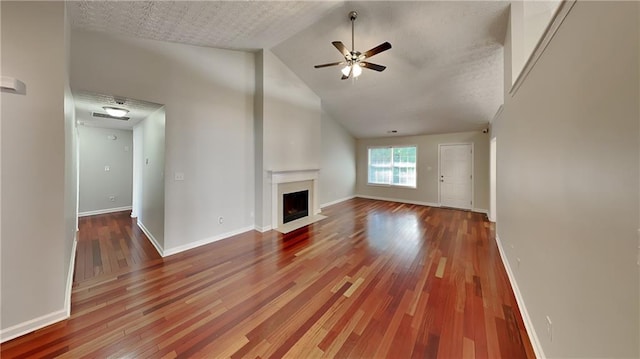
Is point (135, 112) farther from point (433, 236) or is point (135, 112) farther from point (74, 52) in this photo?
point (433, 236)

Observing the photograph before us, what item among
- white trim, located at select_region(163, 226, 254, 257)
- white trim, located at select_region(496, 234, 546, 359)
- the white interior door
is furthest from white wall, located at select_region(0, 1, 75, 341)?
the white interior door

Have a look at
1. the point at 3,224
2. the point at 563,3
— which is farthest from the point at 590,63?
the point at 3,224

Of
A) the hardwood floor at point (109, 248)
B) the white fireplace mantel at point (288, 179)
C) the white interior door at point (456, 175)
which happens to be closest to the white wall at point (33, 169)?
the hardwood floor at point (109, 248)

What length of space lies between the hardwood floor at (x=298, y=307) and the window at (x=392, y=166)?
399 centimetres

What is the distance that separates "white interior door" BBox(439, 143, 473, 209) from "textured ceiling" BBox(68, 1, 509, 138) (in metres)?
1.31

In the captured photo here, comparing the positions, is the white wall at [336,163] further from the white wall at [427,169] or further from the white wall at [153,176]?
the white wall at [153,176]

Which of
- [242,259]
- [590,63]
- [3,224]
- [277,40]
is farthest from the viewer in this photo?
[277,40]

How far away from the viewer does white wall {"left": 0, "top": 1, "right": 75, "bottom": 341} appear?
168 cm

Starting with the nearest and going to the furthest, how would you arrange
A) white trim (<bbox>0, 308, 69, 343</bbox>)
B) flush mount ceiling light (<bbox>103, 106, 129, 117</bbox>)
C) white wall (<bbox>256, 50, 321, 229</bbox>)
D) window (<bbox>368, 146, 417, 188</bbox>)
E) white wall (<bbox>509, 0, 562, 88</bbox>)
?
white trim (<bbox>0, 308, 69, 343</bbox>) → white wall (<bbox>509, 0, 562, 88</bbox>) → flush mount ceiling light (<bbox>103, 106, 129, 117</bbox>) → white wall (<bbox>256, 50, 321, 229</bbox>) → window (<bbox>368, 146, 417, 188</bbox>)

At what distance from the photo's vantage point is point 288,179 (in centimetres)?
470

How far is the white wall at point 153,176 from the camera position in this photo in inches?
129

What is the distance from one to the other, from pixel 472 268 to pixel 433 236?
4.11ft

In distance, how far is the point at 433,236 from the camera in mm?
4070

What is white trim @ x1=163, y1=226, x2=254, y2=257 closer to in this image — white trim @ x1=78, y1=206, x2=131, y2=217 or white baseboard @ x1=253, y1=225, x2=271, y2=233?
white baseboard @ x1=253, y1=225, x2=271, y2=233
